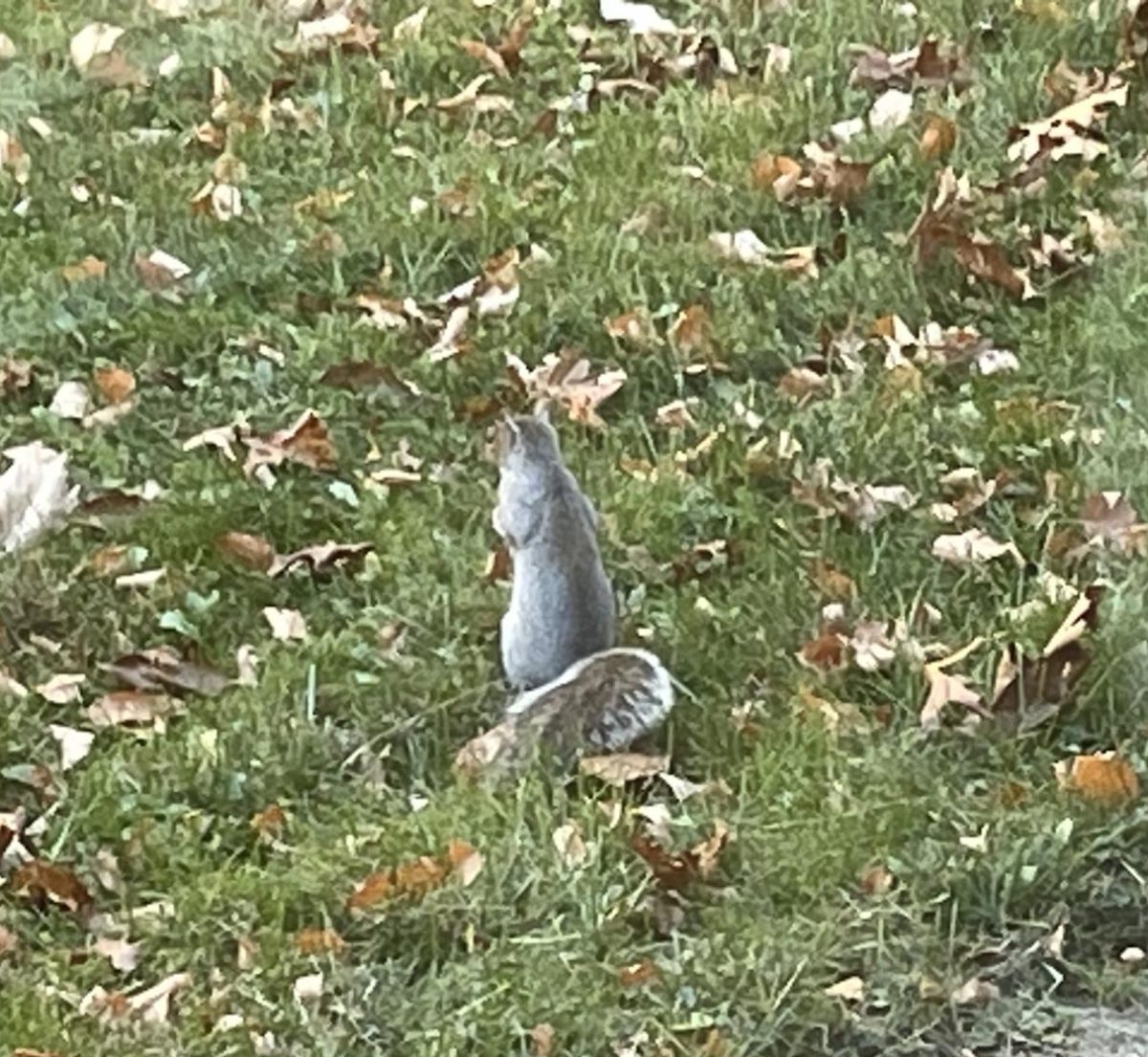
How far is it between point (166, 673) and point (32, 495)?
27.0 inches

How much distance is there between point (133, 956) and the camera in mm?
3863

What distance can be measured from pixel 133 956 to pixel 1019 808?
1.34m

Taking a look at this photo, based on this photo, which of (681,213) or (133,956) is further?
(681,213)

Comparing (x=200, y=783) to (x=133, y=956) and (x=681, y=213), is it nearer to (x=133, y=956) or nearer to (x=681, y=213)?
(x=133, y=956)

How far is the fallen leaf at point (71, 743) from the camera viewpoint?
4.30m

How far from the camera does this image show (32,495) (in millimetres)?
5035

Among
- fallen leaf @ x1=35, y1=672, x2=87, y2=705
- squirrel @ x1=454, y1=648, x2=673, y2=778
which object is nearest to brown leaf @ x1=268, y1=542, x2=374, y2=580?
fallen leaf @ x1=35, y1=672, x2=87, y2=705

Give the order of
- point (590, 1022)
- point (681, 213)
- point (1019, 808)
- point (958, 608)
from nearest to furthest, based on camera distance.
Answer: point (590, 1022) → point (1019, 808) → point (958, 608) → point (681, 213)

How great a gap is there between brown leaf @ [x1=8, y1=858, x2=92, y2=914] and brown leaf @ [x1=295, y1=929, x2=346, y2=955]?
1.19 feet

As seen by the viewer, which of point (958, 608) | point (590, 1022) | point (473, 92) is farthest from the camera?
point (473, 92)

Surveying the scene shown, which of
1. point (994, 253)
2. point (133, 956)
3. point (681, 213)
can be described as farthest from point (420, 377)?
point (133, 956)

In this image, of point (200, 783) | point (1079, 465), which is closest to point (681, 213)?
point (1079, 465)

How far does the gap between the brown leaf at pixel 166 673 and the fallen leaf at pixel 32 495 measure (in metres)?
0.47

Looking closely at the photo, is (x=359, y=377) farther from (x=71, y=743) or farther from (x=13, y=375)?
(x=71, y=743)
